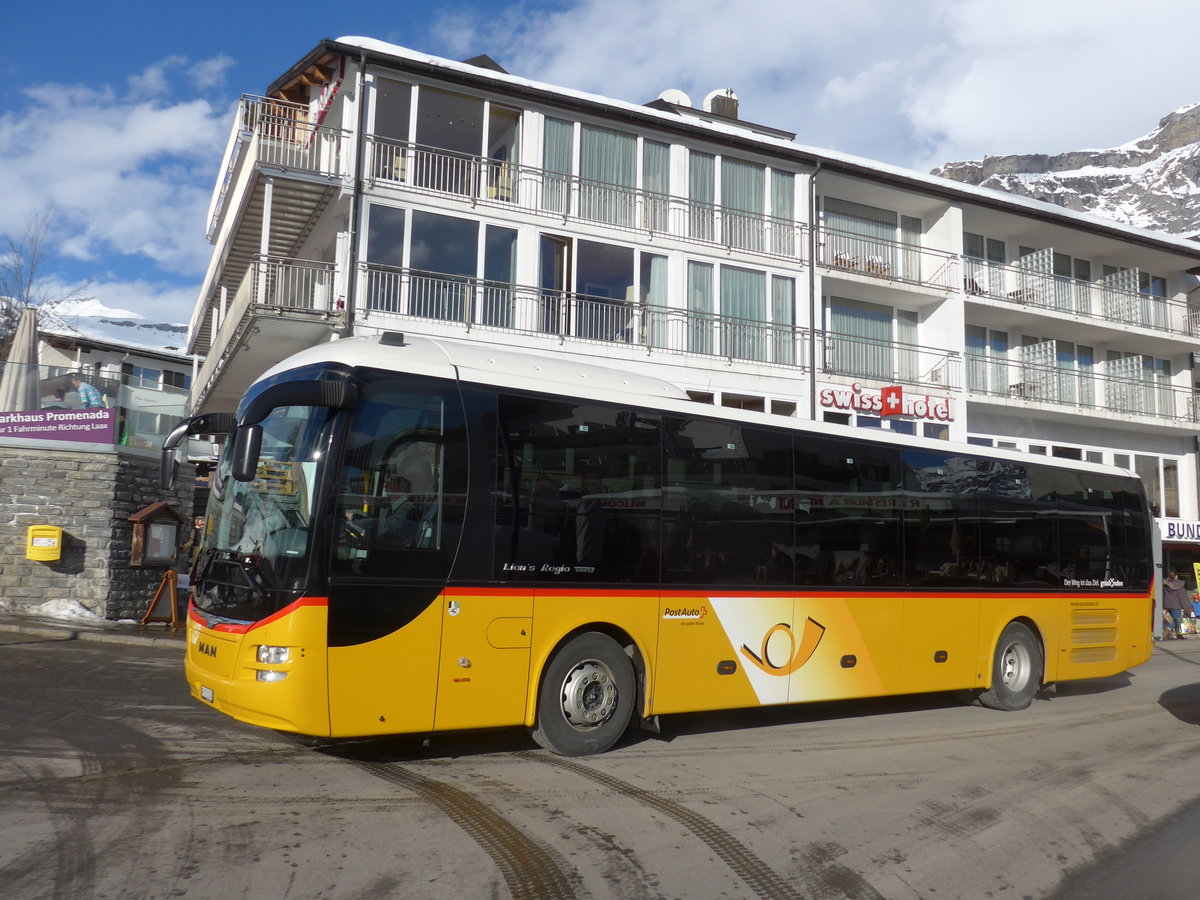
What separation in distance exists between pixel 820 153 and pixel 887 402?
635cm

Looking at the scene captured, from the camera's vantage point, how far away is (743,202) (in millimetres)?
23156

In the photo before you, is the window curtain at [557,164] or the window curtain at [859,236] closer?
the window curtain at [557,164]

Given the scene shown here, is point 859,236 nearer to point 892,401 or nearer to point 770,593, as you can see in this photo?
point 892,401

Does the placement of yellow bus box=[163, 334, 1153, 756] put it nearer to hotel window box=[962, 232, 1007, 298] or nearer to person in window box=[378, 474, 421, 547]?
person in window box=[378, 474, 421, 547]

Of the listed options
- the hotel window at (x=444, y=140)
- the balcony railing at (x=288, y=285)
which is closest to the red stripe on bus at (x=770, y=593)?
the balcony railing at (x=288, y=285)

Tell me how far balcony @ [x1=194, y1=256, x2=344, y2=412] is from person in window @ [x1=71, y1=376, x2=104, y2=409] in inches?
95.6

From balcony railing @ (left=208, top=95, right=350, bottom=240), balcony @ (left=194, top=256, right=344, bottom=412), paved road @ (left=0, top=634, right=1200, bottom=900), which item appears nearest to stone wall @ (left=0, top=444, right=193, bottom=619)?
balcony @ (left=194, top=256, right=344, bottom=412)

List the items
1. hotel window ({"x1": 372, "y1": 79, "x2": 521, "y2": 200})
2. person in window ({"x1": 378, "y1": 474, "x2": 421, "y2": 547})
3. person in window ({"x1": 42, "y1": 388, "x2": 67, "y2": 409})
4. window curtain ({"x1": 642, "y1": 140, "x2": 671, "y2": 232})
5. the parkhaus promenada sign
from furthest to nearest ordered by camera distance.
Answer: the parkhaus promenada sign
window curtain ({"x1": 642, "y1": 140, "x2": 671, "y2": 232})
hotel window ({"x1": 372, "y1": 79, "x2": 521, "y2": 200})
person in window ({"x1": 42, "y1": 388, "x2": 67, "y2": 409})
person in window ({"x1": 378, "y1": 474, "x2": 421, "y2": 547})

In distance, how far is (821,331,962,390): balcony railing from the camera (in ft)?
80.5

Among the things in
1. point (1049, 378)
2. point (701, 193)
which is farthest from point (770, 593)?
point (1049, 378)

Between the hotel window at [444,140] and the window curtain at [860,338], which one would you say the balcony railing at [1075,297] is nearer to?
the window curtain at [860,338]

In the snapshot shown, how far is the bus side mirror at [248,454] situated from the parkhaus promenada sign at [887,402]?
1796 cm

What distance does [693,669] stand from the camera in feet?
28.1

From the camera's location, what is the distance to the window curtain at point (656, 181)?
21.6 metres
